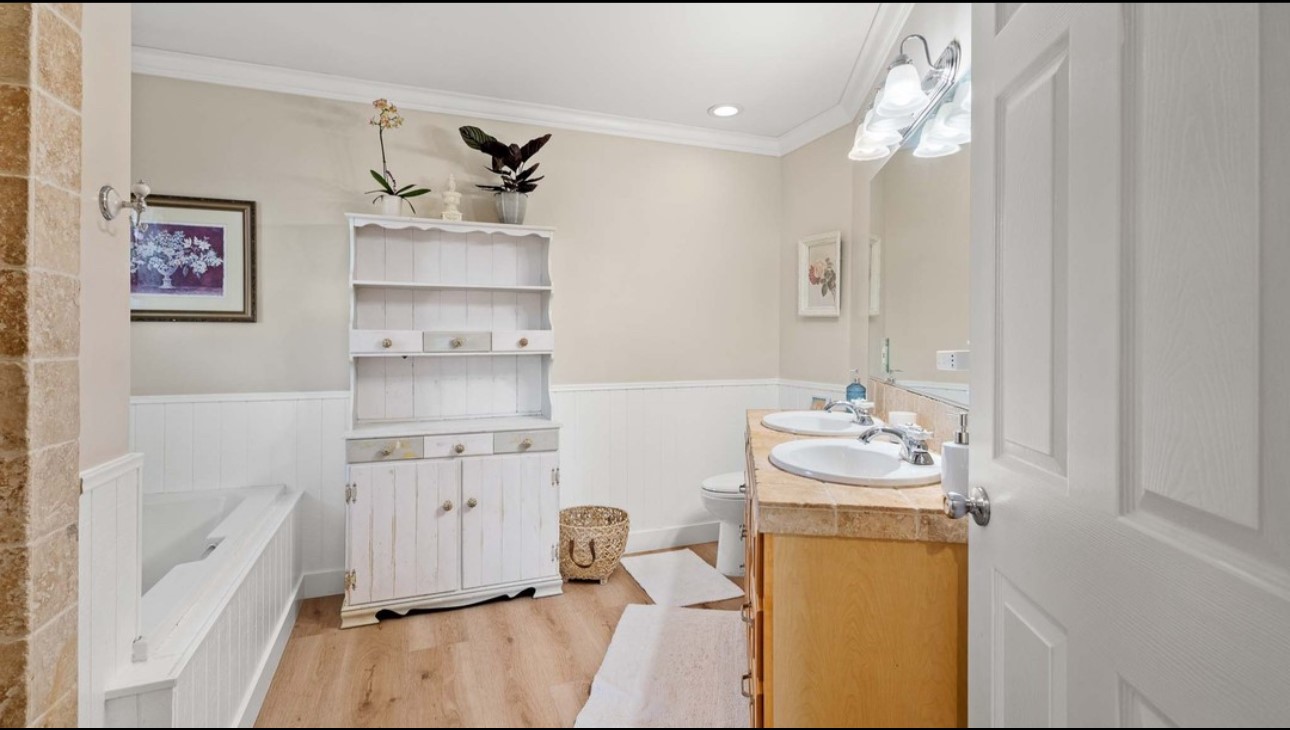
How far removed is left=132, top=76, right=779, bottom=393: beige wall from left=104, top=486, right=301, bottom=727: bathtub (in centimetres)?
11

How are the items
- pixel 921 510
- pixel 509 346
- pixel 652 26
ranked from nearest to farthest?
pixel 652 26 → pixel 509 346 → pixel 921 510

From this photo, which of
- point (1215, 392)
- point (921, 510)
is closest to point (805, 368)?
point (921, 510)

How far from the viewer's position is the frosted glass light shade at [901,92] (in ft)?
1.57

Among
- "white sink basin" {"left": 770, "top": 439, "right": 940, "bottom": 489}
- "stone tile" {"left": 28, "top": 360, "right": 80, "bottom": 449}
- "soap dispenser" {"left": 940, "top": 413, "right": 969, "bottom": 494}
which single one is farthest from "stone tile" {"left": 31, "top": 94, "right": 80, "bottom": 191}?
"white sink basin" {"left": 770, "top": 439, "right": 940, "bottom": 489}

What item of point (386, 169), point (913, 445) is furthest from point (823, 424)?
point (386, 169)

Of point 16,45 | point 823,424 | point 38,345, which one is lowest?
point 823,424

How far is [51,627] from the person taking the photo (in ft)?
1.21

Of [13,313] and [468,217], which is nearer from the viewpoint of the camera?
[13,313]

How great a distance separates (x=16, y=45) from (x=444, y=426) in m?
0.47

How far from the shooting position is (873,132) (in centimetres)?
62

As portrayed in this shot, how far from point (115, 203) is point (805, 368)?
843 millimetres

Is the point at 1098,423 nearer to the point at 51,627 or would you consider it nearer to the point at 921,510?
the point at 921,510

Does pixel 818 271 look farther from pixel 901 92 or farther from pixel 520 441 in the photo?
pixel 520 441

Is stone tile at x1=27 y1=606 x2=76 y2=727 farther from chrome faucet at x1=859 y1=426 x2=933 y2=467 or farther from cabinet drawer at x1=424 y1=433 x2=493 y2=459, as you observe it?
chrome faucet at x1=859 y1=426 x2=933 y2=467
